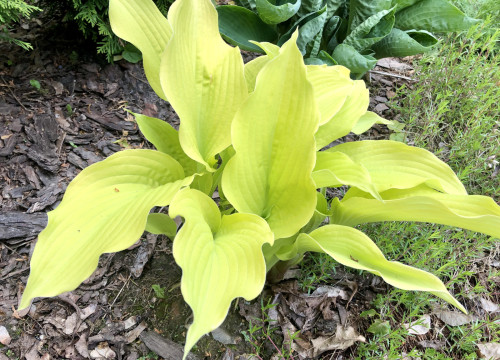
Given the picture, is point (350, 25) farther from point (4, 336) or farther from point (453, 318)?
point (4, 336)

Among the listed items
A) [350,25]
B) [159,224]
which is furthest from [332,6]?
[159,224]

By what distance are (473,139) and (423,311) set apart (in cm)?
96

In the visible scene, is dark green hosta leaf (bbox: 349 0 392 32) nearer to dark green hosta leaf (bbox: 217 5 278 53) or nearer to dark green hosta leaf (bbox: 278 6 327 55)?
dark green hosta leaf (bbox: 278 6 327 55)

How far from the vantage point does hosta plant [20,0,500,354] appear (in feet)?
3.14

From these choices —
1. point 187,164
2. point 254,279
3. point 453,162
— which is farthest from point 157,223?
point 453,162

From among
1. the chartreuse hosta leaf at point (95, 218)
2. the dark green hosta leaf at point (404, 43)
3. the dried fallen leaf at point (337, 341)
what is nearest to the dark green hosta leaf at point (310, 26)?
the dark green hosta leaf at point (404, 43)

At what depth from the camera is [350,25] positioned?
84.5 inches

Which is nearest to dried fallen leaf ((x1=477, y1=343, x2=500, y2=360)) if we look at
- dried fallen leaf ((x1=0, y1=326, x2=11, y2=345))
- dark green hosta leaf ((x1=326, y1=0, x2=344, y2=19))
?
dried fallen leaf ((x1=0, y1=326, x2=11, y2=345))

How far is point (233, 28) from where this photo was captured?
214 centimetres

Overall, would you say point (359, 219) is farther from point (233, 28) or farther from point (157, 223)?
point (233, 28)

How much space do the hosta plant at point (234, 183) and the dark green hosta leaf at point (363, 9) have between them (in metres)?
0.88

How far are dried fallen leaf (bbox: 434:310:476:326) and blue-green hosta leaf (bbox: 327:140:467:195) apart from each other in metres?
0.59

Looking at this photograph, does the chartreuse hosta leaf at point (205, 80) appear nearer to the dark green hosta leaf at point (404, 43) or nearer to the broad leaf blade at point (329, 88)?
the broad leaf blade at point (329, 88)

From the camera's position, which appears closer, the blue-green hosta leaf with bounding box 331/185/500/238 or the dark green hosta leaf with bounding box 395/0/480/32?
the blue-green hosta leaf with bounding box 331/185/500/238
